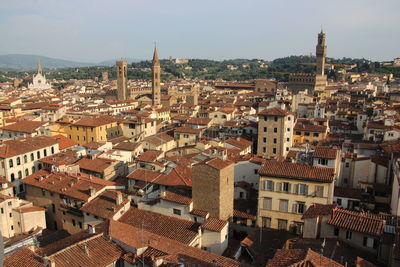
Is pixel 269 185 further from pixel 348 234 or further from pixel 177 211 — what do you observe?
pixel 348 234

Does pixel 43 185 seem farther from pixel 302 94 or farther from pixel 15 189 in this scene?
pixel 302 94

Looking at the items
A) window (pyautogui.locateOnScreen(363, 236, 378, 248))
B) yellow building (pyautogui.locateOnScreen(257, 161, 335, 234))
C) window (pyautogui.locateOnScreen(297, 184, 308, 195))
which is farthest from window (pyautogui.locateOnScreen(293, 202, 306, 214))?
window (pyautogui.locateOnScreen(363, 236, 378, 248))

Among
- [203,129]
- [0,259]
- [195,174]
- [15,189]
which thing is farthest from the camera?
[203,129]

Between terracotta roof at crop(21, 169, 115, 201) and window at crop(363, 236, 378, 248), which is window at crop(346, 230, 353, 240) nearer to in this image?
window at crop(363, 236, 378, 248)

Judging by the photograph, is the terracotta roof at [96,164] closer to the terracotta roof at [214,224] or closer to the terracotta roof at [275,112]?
the terracotta roof at [214,224]

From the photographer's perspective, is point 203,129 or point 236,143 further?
point 203,129

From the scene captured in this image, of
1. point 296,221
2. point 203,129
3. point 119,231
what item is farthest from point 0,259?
point 203,129
